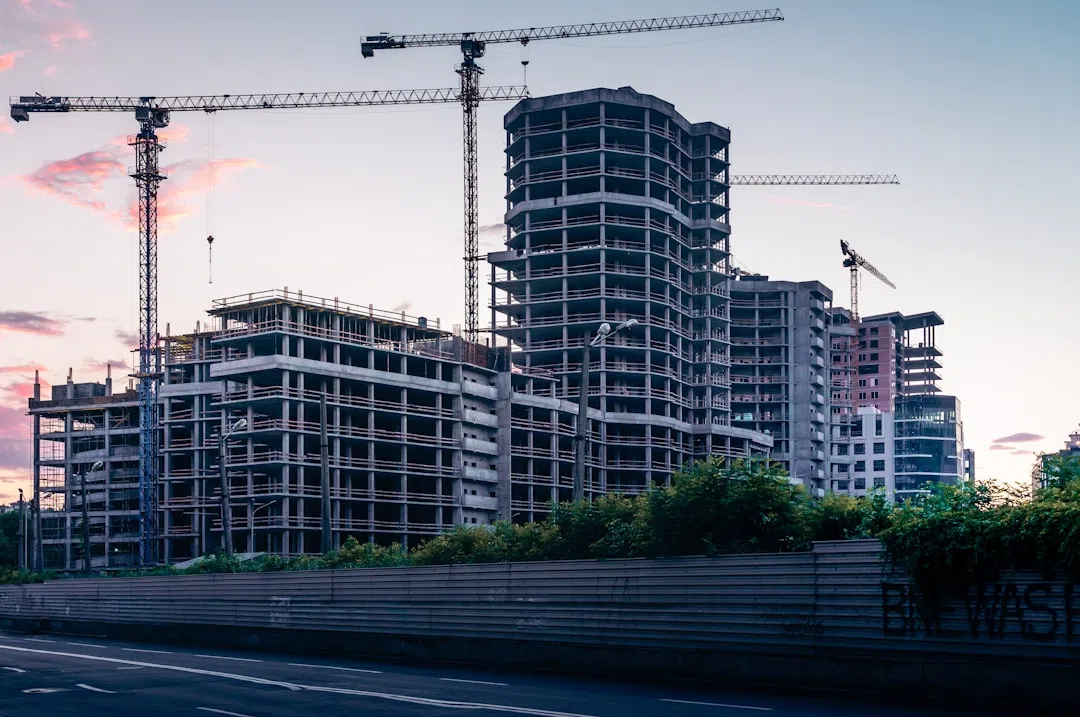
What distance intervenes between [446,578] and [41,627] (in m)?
33.2

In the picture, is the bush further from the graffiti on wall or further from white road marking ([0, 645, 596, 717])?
white road marking ([0, 645, 596, 717])

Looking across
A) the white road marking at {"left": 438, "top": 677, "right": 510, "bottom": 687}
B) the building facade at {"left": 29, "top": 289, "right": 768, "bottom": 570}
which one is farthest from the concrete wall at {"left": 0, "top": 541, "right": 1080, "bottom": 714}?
the building facade at {"left": 29, "top": 289, "right": 768, "bottom": 570}

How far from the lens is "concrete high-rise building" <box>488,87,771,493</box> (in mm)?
154375

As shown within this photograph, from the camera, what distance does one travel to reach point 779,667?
88.2 ft

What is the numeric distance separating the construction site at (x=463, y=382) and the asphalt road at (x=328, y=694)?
79440 millimetres

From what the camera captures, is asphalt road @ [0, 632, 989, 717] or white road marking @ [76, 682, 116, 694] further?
white road marking @ [76, 682, 116, 694]

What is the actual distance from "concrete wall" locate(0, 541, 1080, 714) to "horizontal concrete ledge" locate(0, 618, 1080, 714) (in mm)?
34

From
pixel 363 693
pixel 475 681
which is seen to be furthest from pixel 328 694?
pixel 475 681

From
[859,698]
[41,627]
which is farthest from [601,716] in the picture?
[41,627]

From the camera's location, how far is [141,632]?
53781mm

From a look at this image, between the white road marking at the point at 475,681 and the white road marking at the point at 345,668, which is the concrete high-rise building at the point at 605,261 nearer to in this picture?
the white road marking at the point at 345,668

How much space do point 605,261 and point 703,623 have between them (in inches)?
4990

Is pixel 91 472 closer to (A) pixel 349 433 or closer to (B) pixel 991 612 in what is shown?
(A) pixel 349 433

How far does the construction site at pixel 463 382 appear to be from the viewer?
123562mm
